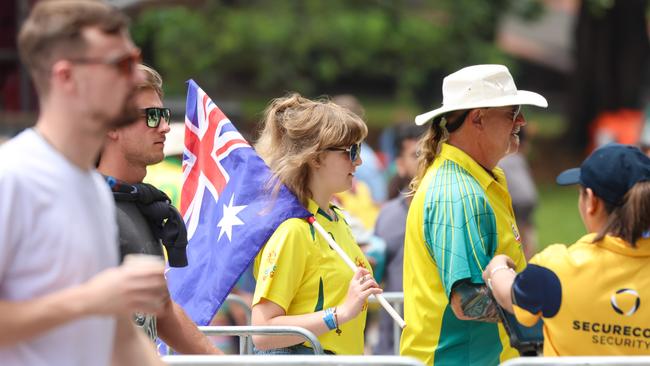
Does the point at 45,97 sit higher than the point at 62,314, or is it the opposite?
the point at 45,97

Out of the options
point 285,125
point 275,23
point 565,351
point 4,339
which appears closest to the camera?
point 4,339

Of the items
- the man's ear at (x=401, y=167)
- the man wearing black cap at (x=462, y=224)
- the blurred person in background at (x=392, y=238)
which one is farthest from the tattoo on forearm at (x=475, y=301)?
the man's ear at (x=401, y=167)

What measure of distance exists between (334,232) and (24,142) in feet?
7.28

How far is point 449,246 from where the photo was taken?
4180 mm

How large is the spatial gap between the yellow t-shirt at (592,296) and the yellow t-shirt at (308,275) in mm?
1064

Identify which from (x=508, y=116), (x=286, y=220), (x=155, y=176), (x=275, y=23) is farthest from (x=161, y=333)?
(x=275, y=23)

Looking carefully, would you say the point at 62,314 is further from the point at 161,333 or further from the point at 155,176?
the point at 155,176

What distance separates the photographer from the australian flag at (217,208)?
4.84 meters

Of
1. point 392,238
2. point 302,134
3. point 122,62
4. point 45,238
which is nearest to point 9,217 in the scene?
point 45,238

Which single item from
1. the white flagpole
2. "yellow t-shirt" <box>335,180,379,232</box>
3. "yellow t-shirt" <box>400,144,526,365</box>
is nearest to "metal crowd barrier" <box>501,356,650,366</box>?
"yellow t-shirt" <box>400,144,526,365</box>

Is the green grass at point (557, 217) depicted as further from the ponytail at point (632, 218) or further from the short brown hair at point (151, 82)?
the ponytail at point (632, 218)

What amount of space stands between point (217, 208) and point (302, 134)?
607 mm

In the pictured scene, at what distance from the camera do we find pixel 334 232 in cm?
478

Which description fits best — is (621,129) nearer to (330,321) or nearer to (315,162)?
(315,162)
